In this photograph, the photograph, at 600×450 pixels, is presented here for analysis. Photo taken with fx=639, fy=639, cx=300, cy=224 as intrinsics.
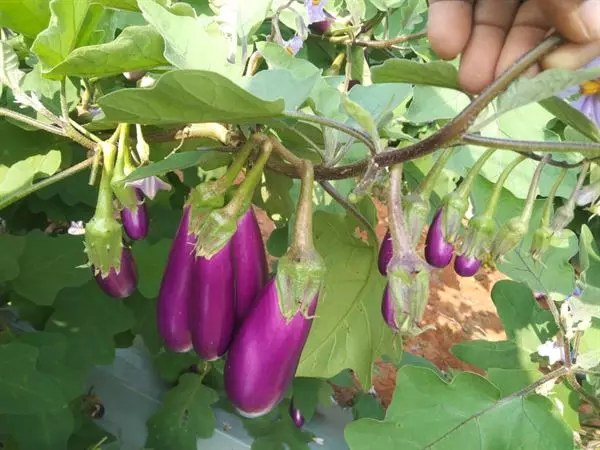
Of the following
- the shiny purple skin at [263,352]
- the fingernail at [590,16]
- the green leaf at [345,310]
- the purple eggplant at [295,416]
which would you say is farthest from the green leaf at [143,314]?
the fingernail at [590,16]

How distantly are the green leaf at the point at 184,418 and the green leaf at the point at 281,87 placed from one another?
3.09 ft

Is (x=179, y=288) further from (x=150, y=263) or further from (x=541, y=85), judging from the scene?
(x=150, y=263)

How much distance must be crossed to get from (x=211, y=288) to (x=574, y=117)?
0.25 metres

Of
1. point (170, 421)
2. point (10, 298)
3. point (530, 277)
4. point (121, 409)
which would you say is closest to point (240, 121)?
point (530, 277)

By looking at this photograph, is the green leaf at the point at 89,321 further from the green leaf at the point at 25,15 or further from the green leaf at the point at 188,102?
the green leaf at the point at 188,102

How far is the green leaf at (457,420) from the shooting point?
2.05 feet

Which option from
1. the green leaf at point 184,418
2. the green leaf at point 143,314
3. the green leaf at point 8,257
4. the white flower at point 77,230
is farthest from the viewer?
the green leaf at point 184,418

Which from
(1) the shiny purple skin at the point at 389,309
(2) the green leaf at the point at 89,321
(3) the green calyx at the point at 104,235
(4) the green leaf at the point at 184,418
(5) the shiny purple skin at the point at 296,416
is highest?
(1) the shiny purple skin at the point at 389,309

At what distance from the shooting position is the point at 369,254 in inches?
24.4

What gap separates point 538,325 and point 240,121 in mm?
789

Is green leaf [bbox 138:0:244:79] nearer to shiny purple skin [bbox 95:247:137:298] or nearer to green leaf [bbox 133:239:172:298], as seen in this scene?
shiny purple skin [bbox 95:247:137:298]

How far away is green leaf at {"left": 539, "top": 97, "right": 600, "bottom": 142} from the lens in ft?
1.19

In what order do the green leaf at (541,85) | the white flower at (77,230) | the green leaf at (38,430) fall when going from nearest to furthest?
the green leaf at (541,85) → the white flower at (77,230) → the green leaf at (38,430)

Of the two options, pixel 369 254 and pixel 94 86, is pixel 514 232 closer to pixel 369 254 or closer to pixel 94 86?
pixel 369 254
